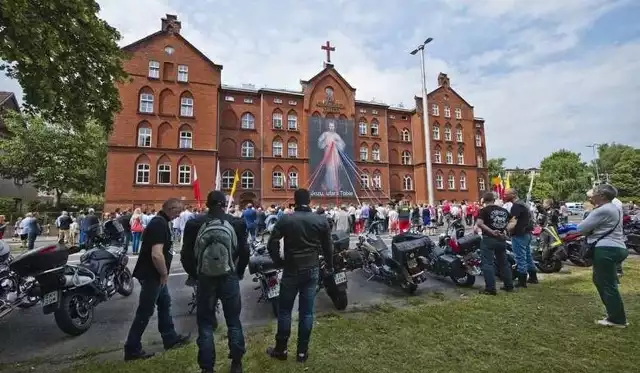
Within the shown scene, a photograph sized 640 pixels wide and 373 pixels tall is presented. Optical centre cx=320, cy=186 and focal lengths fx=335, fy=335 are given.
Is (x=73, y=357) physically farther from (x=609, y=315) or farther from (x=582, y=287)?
(x=582, y=287)

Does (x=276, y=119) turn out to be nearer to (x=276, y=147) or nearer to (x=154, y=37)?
(x=276, y=147)

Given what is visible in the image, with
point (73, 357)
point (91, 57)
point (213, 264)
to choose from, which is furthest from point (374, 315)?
point (91, 57)

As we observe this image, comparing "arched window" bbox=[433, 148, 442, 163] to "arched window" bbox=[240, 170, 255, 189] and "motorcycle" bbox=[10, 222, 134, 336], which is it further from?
"motorcycle" bbox=[10, 222, 134, 336]

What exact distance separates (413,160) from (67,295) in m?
38.0

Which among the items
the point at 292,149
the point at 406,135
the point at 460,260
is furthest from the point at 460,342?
the point at 406,135

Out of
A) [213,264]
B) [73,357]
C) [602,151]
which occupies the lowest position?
[73,357]

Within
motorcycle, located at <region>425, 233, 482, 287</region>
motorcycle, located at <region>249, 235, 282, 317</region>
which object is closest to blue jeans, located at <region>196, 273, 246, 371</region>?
motorcycle, located at <region>249, 235, 282, 317</region>

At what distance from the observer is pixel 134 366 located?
3.67m

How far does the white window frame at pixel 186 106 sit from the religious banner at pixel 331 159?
1105cm

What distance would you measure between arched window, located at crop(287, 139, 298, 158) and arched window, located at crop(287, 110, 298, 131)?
1320mm

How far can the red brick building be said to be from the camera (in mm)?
27422

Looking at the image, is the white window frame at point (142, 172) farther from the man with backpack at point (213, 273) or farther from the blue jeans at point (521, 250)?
the blue jeans at point (521, 250)

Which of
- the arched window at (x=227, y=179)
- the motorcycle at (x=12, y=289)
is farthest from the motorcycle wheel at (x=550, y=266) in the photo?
the arched window at (x=227, y=179)

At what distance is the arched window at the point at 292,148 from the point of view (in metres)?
33.0
